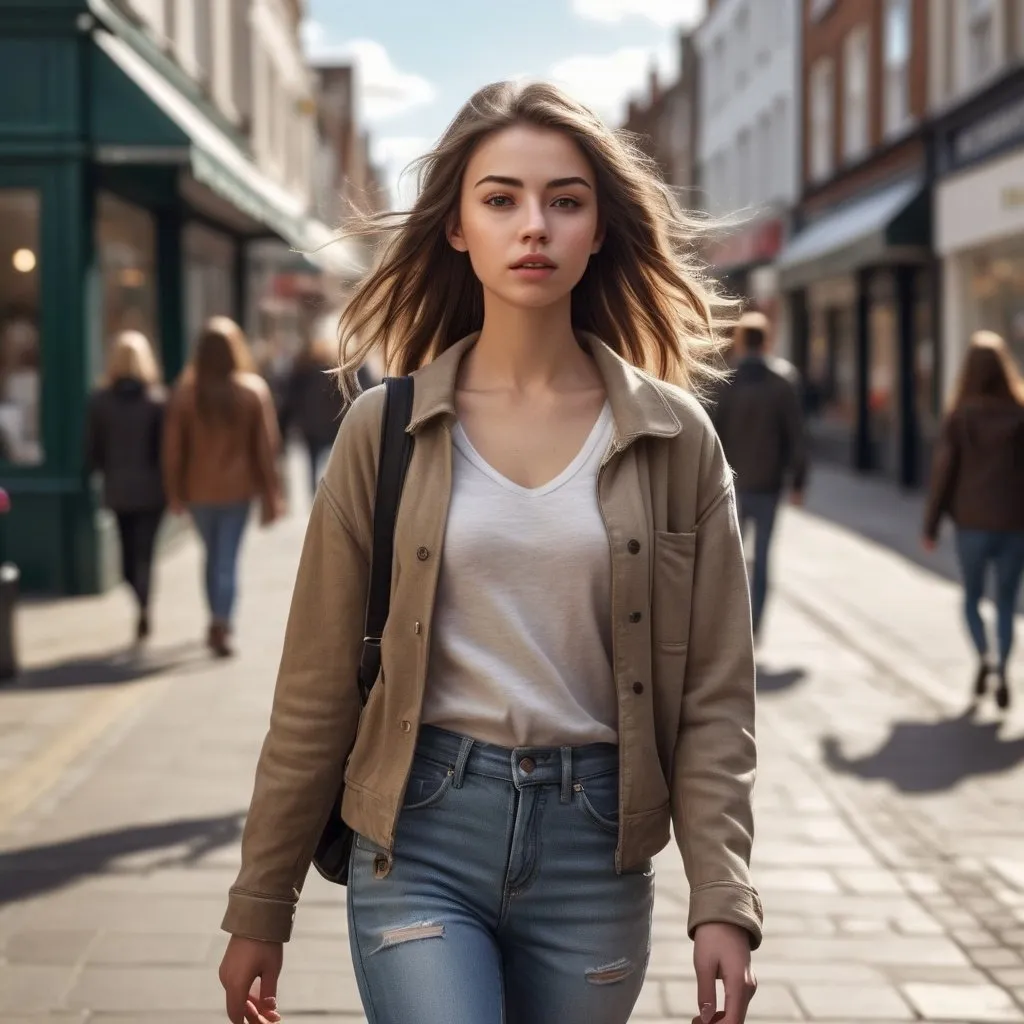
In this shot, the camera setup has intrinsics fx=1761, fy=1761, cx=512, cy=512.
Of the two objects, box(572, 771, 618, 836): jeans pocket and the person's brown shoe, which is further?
the person's brown shoe

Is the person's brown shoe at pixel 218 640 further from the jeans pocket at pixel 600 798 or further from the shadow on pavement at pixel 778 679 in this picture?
the jeans pocket at pixel 600 798

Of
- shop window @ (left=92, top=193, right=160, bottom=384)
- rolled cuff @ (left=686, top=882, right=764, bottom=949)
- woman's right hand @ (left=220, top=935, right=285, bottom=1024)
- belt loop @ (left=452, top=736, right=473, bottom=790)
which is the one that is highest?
shop window @ (left=92, top=193, right=160, bottom=384)

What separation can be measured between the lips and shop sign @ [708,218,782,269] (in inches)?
1131

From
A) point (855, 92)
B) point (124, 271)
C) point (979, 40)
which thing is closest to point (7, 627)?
point (124, 271)

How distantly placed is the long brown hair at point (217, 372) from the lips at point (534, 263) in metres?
7.22

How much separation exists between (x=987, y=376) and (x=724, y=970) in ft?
21.8

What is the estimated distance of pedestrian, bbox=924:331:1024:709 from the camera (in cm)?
833

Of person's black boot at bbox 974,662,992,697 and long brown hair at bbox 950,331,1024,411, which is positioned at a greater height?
long brown hair at bbox 950,331,1024,411

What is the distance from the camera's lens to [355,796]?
2.34 metres

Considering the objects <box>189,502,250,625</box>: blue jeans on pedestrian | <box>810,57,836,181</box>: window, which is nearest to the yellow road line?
<box>189,502,250,625</box>: blue jeans on pedestrian

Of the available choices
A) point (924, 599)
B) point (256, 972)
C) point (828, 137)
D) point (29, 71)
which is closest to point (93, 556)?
point (29, 71)

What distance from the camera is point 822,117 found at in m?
29.5

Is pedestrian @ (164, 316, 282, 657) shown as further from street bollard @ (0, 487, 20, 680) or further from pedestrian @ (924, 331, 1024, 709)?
pedestrian @ (924, 331, 1024, 709)

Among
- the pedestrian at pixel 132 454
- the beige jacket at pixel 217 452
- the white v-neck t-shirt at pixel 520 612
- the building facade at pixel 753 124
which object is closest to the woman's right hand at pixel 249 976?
the white v-neck t-shirt at pixel 520 612
